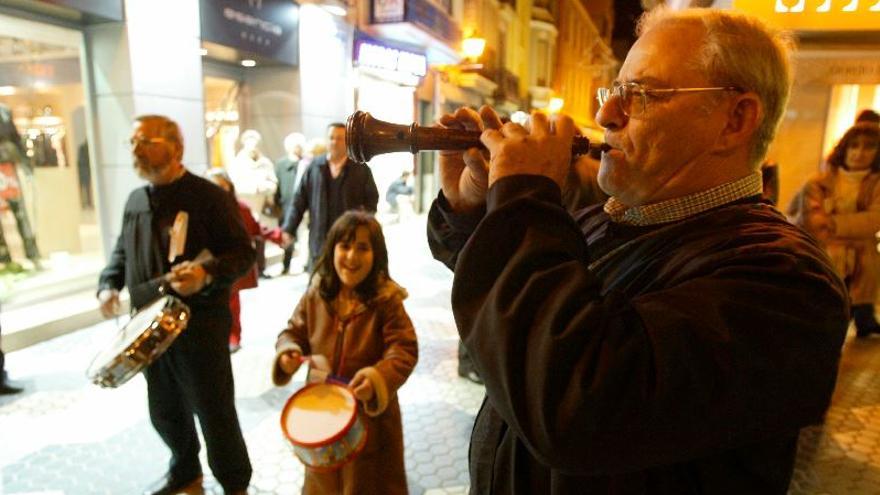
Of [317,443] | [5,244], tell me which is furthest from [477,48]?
[317,443]

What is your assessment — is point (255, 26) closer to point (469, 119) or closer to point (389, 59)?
point (389, 59)

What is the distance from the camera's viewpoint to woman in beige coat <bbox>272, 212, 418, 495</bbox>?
2.33 meters

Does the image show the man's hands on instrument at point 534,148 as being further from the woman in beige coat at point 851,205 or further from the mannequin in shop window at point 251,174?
the mannequin in shop window at point 251,174

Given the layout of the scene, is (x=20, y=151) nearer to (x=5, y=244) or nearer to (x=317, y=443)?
(x=5, y=244)

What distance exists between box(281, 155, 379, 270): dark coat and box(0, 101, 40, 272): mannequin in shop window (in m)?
3.02

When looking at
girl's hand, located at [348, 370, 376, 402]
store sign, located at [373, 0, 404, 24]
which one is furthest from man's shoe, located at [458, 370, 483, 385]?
store sign, located at [373, 0, 404, 24]

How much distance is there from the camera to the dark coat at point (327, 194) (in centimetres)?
532

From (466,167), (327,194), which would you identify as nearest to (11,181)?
(327,194)

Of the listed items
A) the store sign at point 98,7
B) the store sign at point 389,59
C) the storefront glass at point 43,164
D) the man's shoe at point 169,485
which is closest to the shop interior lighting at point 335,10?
the store sign at point 389,59

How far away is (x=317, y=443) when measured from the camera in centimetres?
197

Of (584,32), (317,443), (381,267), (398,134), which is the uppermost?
(584,32)

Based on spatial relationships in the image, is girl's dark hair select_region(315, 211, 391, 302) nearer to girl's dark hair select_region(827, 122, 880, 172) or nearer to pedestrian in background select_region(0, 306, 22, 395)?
pedestrian in background select_region(0, 306, 22, 395)

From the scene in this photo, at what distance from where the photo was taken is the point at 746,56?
1.02 m

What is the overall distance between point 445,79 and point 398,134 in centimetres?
1584
